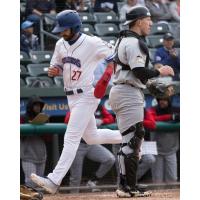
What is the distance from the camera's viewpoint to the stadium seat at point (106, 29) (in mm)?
11398

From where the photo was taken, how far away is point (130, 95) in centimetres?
599

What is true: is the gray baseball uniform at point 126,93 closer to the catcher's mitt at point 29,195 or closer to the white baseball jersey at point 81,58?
the white baseball jersey at point 81,58

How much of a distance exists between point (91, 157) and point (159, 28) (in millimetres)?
3966

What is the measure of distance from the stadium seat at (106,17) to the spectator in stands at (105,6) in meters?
0.18

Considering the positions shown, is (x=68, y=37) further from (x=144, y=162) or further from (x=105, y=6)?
(x=105, y=6)

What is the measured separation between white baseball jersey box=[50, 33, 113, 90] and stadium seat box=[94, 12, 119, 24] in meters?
5.57

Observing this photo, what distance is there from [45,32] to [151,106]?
2534mm

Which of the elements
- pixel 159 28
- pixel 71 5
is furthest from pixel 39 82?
pixel 159 28

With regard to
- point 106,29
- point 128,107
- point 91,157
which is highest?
point 106,29

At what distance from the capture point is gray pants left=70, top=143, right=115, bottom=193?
27.5ft

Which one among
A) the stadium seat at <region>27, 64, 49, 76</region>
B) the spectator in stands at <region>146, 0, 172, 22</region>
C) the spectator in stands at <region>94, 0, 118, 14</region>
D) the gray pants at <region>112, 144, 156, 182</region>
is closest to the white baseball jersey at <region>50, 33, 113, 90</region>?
the gray pants at <region>112, 144, 156, 182</region>

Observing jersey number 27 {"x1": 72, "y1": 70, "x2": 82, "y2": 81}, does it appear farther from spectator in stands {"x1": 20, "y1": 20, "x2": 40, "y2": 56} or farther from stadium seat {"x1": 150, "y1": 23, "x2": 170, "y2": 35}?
stadium seat {"x1": 150, "y1": 23, "x2": 170, "y2": 35}

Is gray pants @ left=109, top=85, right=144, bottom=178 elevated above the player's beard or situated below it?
below

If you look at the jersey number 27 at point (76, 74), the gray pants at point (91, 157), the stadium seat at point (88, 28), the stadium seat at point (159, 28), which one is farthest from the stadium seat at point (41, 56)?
the jersey number 27 at point (76, 74)
